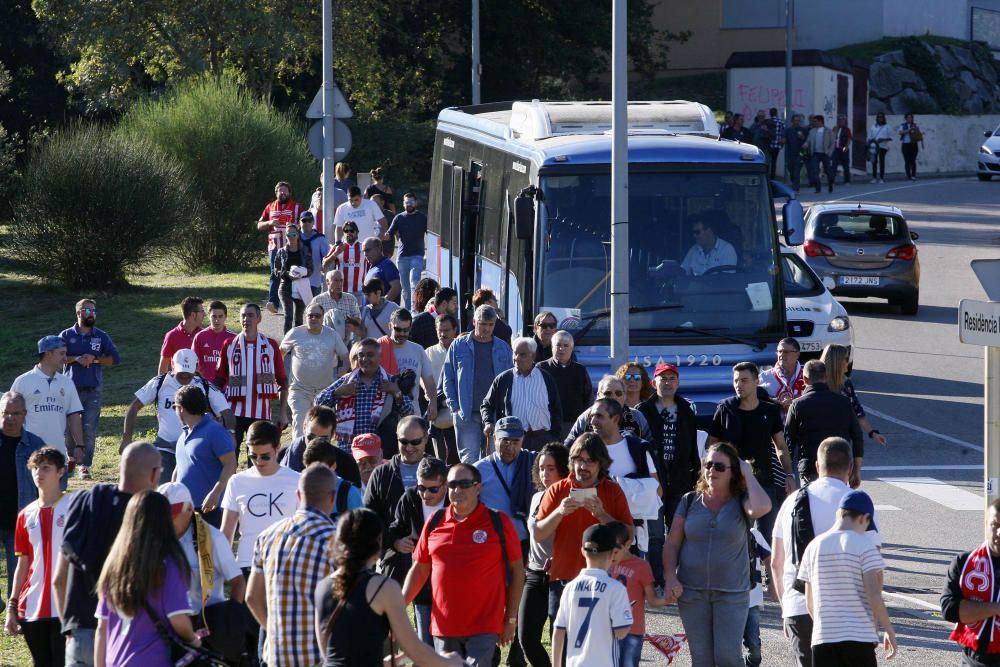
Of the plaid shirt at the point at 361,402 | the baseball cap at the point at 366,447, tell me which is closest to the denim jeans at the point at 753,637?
the baseball cap at the point at 366,447

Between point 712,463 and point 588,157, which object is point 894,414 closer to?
point 588,157

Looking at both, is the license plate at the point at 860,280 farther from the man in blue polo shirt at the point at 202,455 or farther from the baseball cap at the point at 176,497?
the baseball cap at the point at 176,497

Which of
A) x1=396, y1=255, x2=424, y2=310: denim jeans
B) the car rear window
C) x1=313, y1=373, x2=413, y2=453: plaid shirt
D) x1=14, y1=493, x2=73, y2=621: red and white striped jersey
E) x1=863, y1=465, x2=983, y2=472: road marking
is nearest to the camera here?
x1=14, y1=493, x2=73, y2=621: red and white striped jersey

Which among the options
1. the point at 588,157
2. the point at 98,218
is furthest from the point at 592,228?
the point at 98,218

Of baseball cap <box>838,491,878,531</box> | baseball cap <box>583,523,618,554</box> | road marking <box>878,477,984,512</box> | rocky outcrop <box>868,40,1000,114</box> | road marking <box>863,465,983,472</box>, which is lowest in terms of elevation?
road marking <box>878,477,984,512</box>

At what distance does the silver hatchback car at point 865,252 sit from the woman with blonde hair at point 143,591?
20.1m

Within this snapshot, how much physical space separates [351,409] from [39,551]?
13.4 feet

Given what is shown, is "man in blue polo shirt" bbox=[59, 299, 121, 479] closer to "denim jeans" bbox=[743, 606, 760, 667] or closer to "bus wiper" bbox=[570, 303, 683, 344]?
"bus wiper" bbox=[570, 303, 683, 344]

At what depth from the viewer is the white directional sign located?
8859 millimetres

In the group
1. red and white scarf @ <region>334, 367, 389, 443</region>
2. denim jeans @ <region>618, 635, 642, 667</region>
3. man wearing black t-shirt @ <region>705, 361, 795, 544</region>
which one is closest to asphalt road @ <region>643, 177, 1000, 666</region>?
man wearing black t-shirt @ <region>705, 361, 795, 544</region>

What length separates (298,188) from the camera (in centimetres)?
3384

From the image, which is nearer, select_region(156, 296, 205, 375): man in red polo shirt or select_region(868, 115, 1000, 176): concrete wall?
select_region(156, 296, 205, 375): man in red polo shirt

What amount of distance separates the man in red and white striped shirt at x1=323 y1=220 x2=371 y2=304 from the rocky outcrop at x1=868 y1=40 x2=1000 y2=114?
128ft

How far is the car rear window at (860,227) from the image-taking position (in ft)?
82.1
